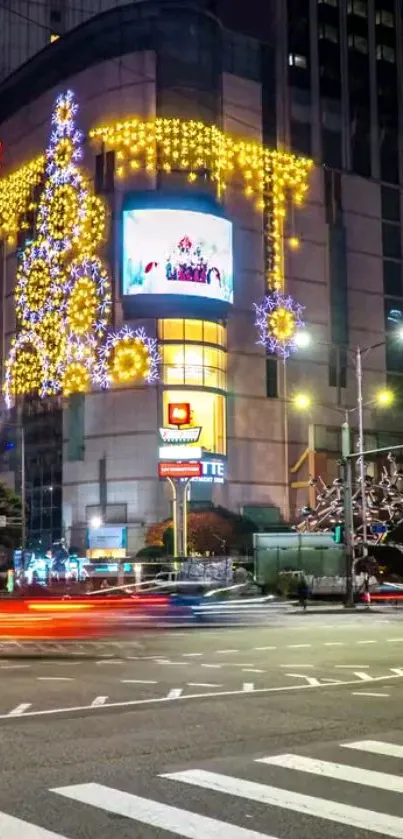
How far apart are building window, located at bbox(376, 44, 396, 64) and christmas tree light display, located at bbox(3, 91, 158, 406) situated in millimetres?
27173

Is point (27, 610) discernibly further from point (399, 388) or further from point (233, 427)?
point (399, 388)

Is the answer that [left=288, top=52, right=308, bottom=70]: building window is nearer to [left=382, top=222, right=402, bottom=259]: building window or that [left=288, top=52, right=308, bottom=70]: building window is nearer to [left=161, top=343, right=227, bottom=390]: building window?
[left=382, top=222, right=402, bottom=259]: building window

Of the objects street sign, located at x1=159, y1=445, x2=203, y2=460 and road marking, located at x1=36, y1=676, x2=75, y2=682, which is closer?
road marking, located at x1=36, y1=676, x2=75, y2=682

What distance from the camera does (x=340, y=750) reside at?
9359mm

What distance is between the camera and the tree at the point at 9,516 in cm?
5819

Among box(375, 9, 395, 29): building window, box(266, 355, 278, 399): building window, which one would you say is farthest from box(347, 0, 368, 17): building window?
box(266, 355, 278, 399): building window

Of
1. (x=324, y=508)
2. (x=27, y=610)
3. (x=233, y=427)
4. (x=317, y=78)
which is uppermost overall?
(x=317, y=78)

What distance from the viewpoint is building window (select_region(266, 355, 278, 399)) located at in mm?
68062

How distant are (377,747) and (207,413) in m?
55.8

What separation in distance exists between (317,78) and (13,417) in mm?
35108

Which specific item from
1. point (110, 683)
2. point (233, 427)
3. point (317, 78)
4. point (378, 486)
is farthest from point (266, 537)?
point (317, 78)

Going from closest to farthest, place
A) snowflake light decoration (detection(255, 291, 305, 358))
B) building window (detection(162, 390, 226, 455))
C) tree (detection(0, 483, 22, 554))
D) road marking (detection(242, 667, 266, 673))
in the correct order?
road marking (detection(242, 667, 266, 673)) → tree (detection(0, 483, 22, 554)) → building window (detection(162, 390, 226, 455)) → snowflake light decoration (detection(255, 291, 305, 358))

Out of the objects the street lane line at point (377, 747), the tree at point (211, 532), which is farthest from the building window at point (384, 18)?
the street lane line at point (377, 747)

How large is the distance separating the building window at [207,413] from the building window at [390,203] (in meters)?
23.1
